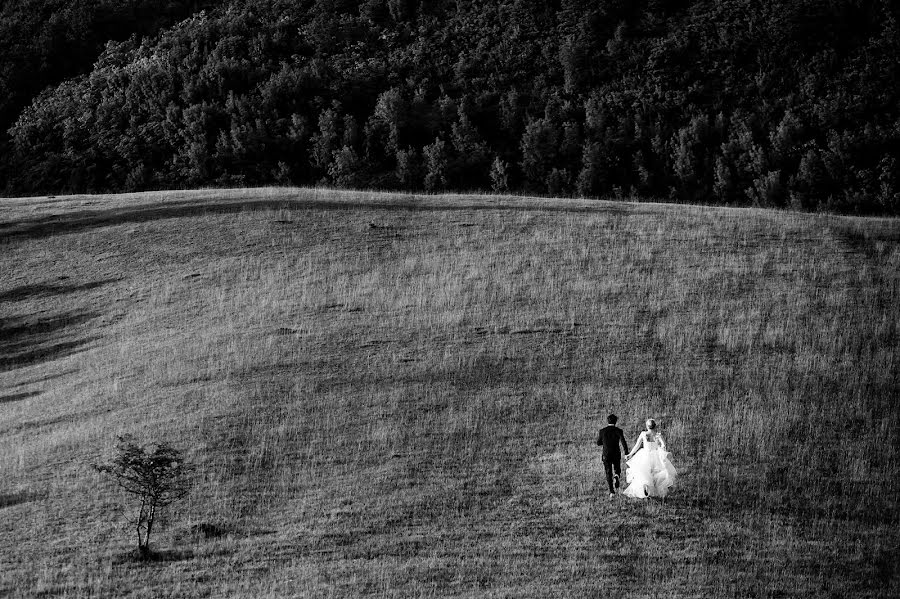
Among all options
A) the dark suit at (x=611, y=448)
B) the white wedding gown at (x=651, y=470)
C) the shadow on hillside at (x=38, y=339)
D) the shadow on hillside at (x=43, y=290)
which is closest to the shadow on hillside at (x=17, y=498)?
the dark suit at (x=611, y=448)

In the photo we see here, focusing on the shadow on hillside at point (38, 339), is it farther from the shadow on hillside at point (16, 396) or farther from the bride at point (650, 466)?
the bride at point (650, 466)

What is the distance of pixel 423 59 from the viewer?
76.8 meters

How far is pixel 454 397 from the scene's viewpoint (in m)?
23.2

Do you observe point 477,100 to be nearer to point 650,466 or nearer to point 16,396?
point 16,396

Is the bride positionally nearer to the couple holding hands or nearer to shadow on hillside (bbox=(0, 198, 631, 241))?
the couple holding hands

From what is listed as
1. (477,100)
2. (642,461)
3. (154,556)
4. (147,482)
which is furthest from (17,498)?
(477,100)

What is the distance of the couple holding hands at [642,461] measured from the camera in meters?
18.0

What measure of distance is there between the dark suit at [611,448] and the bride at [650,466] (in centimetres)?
20

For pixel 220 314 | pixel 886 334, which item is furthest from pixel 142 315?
pixel 886 334

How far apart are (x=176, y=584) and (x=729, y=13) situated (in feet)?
217

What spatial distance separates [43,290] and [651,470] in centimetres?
2143

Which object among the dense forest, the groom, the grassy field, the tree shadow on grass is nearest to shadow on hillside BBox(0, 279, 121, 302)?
the grassy field

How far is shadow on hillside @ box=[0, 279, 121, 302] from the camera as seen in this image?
33531 mm

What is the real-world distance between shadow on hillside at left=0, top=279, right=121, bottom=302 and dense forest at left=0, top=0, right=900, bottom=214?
30.5 meters
